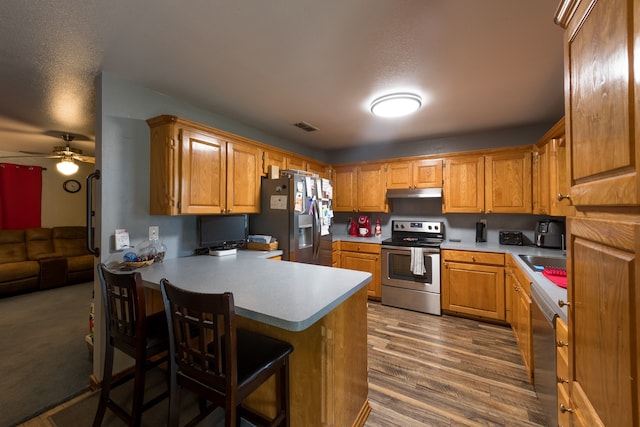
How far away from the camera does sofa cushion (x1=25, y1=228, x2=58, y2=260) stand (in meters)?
4.48

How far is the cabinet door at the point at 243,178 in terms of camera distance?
2.71 m

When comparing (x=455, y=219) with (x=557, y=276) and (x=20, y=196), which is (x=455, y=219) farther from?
(x=20, y=196)

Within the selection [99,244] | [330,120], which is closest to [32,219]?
[99,244]

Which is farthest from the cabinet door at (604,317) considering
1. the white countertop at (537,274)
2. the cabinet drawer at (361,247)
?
the cabinet drawer at (361,247)

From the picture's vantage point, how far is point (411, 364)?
2285 millimetres

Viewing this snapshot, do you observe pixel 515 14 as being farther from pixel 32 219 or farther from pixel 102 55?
pixel 32 219

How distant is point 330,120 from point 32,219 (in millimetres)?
5941

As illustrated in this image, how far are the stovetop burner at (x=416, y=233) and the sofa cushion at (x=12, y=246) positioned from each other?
19.4 feet

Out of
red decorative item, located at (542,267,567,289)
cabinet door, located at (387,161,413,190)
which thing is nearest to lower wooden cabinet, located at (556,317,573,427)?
red decorative item, located at (542,267,567,289)

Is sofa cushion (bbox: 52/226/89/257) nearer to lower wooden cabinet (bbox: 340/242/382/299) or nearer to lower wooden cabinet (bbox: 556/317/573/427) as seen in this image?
lower wooden cabinet (bbox: 340/242/382/299)

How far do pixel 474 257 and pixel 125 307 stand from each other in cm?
339

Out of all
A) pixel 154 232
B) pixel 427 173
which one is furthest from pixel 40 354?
pixel 427 173

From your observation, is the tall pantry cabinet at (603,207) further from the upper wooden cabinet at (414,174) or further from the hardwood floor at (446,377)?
the upper wooden cabinet at (414,174)

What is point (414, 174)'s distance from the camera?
3822mm
